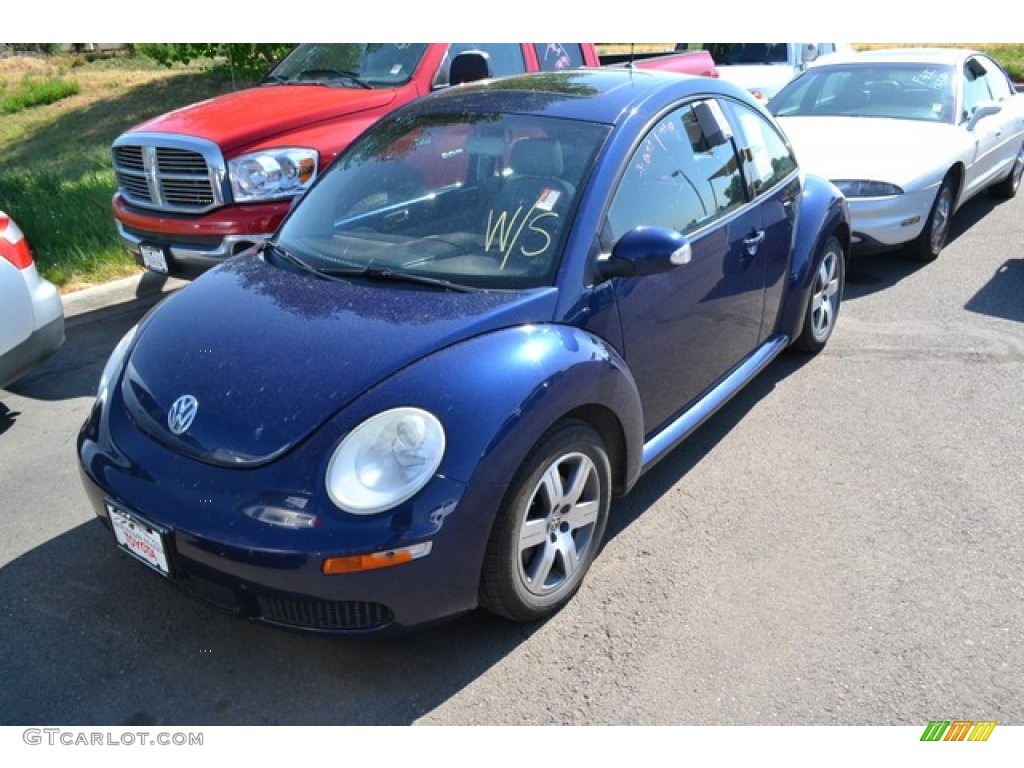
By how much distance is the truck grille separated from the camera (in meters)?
5.22

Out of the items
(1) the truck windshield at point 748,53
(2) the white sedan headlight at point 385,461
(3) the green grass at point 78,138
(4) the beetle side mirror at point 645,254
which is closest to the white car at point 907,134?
(3) the green grass at point 78,138

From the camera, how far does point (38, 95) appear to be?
2128 cm

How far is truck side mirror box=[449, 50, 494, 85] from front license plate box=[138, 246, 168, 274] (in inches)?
88.3

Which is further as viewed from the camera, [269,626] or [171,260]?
[171,260]

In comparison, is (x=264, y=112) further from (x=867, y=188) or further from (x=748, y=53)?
(x=748, y=53)

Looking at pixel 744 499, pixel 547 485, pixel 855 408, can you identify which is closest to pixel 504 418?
pixel 547 485

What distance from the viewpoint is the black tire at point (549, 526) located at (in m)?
2.66

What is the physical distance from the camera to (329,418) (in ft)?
8.32

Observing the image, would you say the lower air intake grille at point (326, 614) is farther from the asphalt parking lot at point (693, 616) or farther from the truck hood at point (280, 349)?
the truck hood at point (280, 349)

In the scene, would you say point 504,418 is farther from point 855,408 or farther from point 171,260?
point 171,260

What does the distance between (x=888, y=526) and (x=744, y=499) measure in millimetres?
562

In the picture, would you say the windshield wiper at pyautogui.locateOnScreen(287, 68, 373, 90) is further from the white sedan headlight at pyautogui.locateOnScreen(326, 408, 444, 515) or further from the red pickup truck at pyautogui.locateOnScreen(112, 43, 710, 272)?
the white sedan headlight at pyautogui.locateOnScreen(326, 408, 444, 515)

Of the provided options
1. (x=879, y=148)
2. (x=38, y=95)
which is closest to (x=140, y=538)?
(x=879, y=148)

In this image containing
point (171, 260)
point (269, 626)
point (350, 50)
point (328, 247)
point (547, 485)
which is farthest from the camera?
point (350, 50)
